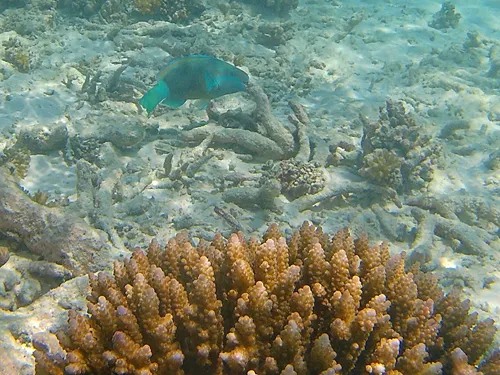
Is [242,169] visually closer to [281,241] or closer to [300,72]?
[281,241]

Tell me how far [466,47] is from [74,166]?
12.2 meters

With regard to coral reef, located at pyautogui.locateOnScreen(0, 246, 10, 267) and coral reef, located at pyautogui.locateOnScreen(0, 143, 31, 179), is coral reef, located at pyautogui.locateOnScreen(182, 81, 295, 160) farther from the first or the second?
coral reef, located at pyautogui.locateOnScreen(0, 246, 10, 267)

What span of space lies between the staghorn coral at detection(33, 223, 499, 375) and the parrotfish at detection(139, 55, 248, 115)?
2971 mm

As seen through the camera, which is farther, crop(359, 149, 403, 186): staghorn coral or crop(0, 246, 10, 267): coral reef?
crop(359, 149, 403, 186): staghorn coral

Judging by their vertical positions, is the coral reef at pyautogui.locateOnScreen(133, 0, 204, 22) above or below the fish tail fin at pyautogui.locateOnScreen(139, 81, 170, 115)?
below

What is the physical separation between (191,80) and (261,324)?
12.1 ft

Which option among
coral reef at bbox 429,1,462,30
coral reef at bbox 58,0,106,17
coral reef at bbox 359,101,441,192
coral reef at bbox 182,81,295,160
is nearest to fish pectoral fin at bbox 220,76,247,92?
coral reef at bbox 182,81,295,160

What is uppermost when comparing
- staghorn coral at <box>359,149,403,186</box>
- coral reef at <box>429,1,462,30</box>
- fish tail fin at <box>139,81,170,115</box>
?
fish tail fin at <box>139,81,170,115</box>

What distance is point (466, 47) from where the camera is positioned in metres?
13.0

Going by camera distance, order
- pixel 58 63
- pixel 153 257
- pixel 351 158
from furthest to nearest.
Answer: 1. pixel 58 63
2. pixel 351 158
3. pixel 153 257

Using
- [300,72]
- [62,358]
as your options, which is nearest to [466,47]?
[300,72]

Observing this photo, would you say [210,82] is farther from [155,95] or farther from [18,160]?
[18,160]

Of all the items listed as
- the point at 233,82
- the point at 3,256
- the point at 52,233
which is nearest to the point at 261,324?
the point at 52,233

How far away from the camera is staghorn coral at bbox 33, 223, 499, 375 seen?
7.63 ft
